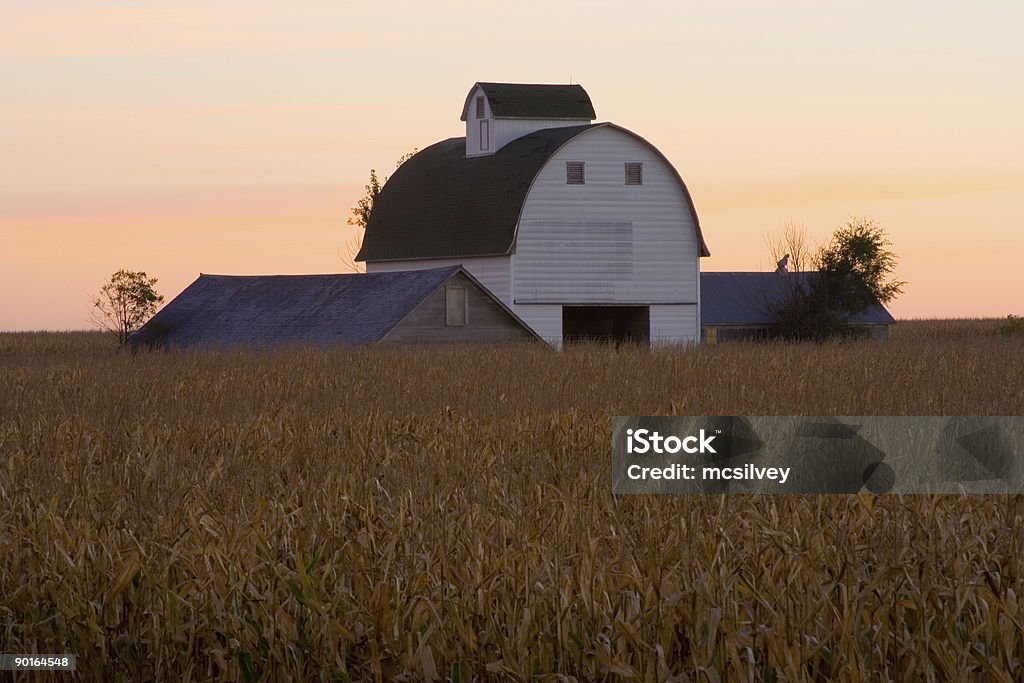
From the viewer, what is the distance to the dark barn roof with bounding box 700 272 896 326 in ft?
169

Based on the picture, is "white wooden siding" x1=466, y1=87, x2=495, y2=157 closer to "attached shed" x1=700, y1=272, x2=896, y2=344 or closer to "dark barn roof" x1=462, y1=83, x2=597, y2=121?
"dark barn roof" x1=462, y1=83, x2=597, y2=121

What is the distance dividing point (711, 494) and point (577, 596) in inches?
137

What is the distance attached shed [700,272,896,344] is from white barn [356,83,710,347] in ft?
25.2

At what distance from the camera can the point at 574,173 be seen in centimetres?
4203

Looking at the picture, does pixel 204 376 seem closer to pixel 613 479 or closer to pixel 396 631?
pixel 613 479

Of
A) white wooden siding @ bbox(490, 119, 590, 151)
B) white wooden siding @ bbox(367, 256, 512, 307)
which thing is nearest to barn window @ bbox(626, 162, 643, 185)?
white wooden siding @ bbox(490, 119, 590, 151)

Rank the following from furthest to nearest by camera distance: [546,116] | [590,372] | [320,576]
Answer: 1. [546,116]
2. [590,372]
3. [320,576]

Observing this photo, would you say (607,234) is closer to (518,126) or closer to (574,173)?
(574,173)

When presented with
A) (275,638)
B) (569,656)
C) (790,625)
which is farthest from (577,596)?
(275,638)

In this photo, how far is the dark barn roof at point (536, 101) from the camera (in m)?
45.4

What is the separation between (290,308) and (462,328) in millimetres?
5689

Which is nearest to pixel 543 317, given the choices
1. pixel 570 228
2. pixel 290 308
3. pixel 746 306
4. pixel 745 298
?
pixel 570 228

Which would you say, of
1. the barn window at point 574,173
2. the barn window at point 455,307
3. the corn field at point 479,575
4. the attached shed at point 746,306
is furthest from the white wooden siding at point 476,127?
the corn field at point 479,575

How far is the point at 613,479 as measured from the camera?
9828 millimetres
